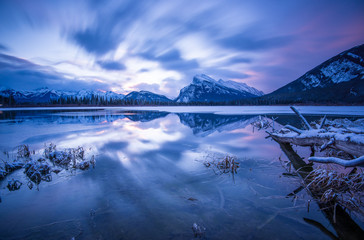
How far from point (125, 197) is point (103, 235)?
1791 mm

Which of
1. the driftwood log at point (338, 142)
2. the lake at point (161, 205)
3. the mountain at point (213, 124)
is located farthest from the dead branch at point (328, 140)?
the mountain at point (213, 124)

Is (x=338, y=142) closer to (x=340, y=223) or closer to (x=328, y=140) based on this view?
(x=328, y=140)

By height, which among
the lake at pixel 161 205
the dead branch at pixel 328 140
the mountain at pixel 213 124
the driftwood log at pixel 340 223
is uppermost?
the dead branch at pixel 328 140

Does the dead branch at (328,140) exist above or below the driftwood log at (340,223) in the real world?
above

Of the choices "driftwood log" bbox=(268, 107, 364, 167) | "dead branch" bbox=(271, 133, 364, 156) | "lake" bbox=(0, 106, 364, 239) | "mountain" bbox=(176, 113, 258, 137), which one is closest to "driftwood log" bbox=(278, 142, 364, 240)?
"lake" bbox=(0, 106, 364, 239)

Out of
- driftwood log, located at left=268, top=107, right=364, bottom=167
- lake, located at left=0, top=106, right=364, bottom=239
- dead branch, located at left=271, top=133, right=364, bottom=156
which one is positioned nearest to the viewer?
lake, located at left=0, top=106, right=364, bottom=239

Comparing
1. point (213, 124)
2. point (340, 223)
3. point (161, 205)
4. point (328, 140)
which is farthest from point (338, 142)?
point (213, 124)

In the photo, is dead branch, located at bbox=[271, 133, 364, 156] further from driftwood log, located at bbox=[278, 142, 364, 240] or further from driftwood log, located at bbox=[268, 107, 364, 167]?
driftwood log, located at bbox=[278, 142, 364, 240]

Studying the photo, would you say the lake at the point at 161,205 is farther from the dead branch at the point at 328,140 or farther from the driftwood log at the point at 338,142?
Result: the dead branch at the point at 328,140

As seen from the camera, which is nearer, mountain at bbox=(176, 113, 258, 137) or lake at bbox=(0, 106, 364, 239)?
lake at bbox=(0, 106, 364, 239)

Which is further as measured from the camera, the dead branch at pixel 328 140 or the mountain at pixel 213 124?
the mountain at pixel 213 124

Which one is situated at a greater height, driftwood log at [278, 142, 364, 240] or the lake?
driftwood log at [278, 142, 364, 240]

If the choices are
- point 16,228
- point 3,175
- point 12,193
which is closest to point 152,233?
point 16,228

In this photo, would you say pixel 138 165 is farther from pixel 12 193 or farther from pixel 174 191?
pixel 12 193
